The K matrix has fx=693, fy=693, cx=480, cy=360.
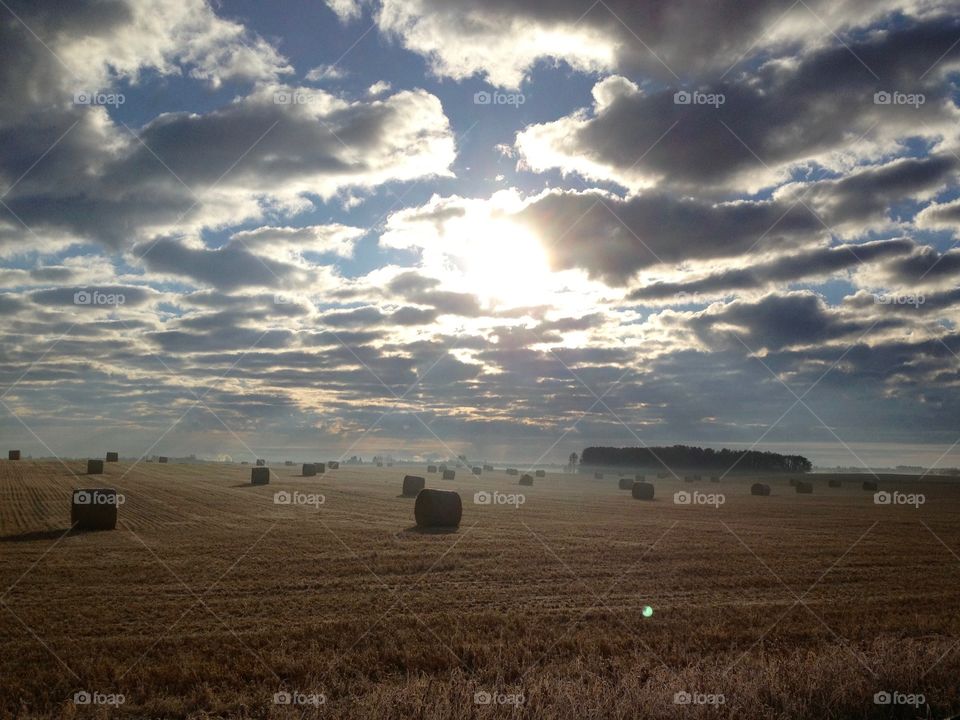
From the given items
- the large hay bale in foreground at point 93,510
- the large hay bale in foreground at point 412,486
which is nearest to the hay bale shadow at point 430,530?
the large hay bale in foreground at point 93,510

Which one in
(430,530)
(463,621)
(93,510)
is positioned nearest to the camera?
(463,621)

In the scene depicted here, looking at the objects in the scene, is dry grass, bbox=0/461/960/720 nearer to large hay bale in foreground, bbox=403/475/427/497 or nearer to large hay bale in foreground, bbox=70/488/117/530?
large hay bale in foreground, bbox=70/488/117/530

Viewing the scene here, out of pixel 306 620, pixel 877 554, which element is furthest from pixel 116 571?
pixel 877 554

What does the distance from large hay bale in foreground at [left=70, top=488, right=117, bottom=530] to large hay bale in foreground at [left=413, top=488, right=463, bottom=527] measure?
11.4m

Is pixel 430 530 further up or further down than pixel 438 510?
further down

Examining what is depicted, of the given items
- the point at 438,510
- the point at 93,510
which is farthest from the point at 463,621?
the point at 93,510

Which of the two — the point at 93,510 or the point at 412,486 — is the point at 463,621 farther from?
the point at 412,486

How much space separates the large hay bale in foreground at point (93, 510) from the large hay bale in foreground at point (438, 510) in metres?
11.4

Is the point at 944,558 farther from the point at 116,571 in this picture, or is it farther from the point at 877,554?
the point at 116,571

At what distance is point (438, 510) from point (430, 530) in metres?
1.38

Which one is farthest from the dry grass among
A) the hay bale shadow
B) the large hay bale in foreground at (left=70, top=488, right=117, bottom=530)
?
the hay bale shadow

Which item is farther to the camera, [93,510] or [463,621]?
[93,510]

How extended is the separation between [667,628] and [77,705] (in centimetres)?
946

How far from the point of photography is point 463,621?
12.7 meters
